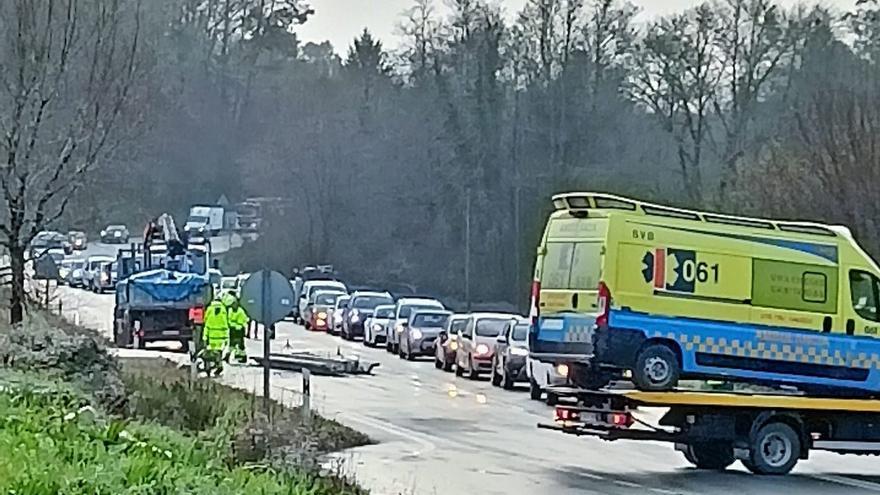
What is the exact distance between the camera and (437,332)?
149 ft

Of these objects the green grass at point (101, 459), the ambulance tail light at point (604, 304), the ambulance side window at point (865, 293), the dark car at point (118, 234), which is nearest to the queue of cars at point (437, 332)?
the ambulance tail light at point (604, 304)

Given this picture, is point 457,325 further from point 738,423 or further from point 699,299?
point 738,423

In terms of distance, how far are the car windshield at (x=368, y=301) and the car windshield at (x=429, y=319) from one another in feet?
26.5

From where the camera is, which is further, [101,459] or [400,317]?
[400,317]

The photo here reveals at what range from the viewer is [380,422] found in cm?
2567

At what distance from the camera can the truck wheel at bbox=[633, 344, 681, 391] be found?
1977 centimetres

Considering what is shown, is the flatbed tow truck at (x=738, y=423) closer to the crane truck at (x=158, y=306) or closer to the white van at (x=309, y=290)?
the crane truck at (x=158, y=306)

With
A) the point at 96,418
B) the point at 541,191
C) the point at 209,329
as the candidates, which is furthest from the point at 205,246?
the point at 96,418

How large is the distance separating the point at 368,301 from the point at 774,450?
35494mm

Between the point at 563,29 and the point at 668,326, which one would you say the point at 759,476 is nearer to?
the point at 668,326

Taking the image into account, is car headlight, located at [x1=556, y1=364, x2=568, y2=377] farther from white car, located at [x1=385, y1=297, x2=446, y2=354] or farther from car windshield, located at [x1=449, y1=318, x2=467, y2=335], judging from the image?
white car, located at [x1=385, y1=297, x2=446, y2=354]

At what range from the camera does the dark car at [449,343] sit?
40000 mm

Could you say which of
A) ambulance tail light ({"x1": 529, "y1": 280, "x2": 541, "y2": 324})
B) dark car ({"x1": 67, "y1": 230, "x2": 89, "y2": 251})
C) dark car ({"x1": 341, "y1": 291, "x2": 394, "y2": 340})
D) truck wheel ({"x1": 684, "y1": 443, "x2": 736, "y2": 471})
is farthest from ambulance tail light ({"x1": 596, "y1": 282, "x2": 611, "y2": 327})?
dark car ({"x1": 341, "y1": 291, "x2": 394, "y2": 340})

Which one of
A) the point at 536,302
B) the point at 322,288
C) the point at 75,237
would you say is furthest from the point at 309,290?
the point at 536,302
